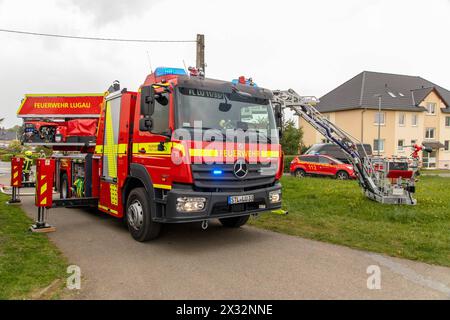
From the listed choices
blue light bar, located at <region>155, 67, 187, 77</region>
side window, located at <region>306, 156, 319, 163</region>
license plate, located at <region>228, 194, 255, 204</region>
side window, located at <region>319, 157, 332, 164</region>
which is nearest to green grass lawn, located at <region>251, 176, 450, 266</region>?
license plate, located at <region>228, 194, 255, 204</region>

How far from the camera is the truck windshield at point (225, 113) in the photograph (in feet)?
19.4

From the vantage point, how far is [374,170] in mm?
10914

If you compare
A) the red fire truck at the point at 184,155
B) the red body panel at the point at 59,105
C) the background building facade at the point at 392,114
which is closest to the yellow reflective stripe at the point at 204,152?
the red fire truck at the point at 184,155

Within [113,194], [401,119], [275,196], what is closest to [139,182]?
[113,194]

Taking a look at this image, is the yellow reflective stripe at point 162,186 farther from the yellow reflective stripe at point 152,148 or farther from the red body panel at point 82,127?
the red body panel at point 82,127

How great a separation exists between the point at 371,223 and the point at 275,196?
2.87 metres

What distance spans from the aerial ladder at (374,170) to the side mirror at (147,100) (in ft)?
15.4

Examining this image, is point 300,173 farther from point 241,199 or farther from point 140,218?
point 140,218

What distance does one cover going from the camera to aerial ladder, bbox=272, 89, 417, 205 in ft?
33.8

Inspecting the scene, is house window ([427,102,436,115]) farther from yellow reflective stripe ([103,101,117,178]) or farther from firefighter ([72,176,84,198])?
yellow reflective stripe ([103,101,117,178])

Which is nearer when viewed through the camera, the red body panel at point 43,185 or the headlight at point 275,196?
the headlight at point 275,196

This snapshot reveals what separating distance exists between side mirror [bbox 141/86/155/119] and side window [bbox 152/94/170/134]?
12 cm

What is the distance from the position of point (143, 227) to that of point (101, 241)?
89 cm
